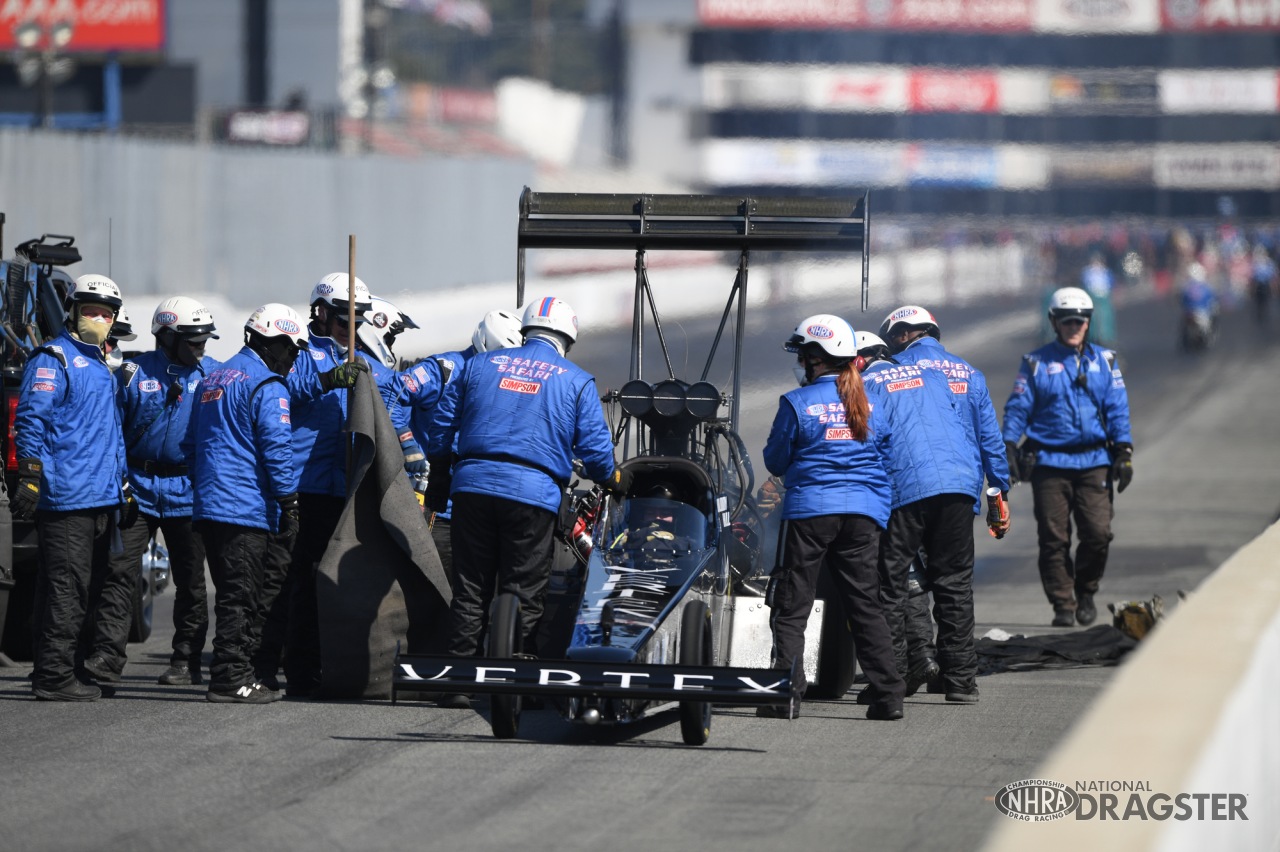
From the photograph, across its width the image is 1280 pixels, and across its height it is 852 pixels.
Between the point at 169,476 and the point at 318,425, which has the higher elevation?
the point at 318,425

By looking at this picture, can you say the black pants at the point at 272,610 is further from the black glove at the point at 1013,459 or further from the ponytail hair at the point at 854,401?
the black glove at the point at 1013,459

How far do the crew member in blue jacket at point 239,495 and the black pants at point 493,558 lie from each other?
0.94m

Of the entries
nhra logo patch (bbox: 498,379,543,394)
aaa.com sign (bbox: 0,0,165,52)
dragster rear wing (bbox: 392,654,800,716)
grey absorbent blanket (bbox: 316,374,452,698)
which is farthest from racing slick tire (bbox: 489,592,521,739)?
aaa.com sign (bbox: 0,0,165,52)

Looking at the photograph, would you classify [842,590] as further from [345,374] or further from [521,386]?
[345,374]

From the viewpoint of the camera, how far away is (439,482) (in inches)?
380

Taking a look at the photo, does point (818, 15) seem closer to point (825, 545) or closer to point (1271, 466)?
point (1271, 466)

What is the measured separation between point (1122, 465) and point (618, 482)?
4.85 m

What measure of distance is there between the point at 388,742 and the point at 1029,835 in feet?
14.3

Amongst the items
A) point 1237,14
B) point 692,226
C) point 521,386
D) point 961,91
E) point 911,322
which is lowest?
point 521,386

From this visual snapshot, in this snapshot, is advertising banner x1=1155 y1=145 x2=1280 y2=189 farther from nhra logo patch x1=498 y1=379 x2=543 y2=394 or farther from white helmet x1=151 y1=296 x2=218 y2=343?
nhra logo patch x1=498 y1=379 x2=543 y2=394

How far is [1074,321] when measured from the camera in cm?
1291

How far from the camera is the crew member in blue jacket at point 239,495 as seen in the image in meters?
9.32

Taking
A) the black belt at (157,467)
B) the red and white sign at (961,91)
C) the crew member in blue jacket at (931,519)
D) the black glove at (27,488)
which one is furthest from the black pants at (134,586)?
the red and white sign at (961,91)

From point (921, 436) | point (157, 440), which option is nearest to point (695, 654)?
point (921, 436)
